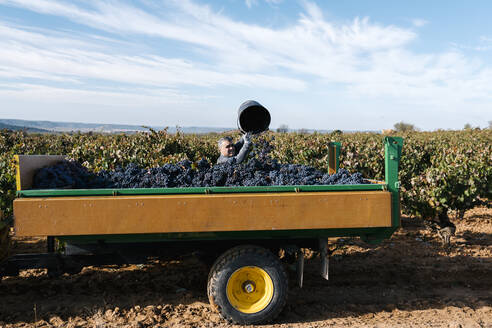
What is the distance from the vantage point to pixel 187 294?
14.0 ft

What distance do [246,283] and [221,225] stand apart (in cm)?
74

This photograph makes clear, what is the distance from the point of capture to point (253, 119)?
4.52m

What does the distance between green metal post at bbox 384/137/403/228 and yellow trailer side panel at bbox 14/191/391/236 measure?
0.10 m

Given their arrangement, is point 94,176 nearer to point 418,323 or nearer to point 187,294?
point 187,294

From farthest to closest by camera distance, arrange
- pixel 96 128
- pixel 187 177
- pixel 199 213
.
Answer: pixel 96 128 < pixel 187 177 < pixel 199 213

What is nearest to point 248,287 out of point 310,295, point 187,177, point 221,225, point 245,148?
point 221,225

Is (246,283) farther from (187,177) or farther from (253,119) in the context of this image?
(253,119)

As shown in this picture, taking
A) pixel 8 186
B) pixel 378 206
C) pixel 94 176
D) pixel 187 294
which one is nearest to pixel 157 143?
pixel 8 186

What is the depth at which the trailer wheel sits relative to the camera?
3.45m

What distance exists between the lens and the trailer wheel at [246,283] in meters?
3.45

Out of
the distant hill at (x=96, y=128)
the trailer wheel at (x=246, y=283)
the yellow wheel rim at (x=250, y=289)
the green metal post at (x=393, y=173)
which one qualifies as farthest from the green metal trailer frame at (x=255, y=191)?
the distant hill at (x=96, y=128)

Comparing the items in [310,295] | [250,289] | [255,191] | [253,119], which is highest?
[253,119]

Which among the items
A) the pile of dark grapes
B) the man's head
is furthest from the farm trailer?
the man's head

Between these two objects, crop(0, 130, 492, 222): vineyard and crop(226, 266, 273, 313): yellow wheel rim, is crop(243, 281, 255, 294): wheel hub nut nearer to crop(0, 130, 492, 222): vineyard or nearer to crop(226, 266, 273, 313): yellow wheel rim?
crop(226, 266, 273, 313): yellow wheel rim
